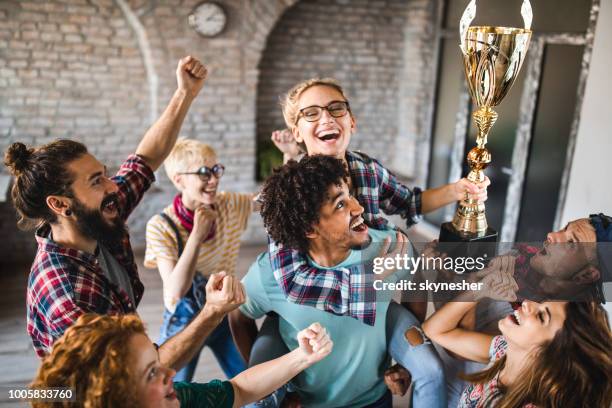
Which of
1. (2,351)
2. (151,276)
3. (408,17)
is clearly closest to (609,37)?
(408,17)

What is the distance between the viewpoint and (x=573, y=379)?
1.20 metres

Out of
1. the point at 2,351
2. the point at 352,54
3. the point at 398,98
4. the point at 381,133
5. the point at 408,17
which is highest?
the point at 408,17

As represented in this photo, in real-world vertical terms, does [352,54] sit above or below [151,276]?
above

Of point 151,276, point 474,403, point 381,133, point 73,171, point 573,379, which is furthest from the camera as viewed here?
point 381,133

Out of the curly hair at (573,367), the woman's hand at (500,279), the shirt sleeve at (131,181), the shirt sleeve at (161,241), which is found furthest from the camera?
the shirt sleeve at (161,241)

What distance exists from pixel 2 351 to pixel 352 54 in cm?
467

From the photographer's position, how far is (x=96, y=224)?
5.80ft

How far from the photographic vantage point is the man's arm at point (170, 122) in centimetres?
213

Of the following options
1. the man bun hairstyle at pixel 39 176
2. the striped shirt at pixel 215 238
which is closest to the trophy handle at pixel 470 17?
the man bun hairstyle at pixel 39 176

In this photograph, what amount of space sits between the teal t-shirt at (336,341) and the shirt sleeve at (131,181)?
748 mm

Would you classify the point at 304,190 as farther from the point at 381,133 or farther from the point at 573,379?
the point at 381,133

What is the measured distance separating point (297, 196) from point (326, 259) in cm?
21

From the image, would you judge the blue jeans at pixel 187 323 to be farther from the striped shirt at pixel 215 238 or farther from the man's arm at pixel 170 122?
the man's arm at pixel 170 122

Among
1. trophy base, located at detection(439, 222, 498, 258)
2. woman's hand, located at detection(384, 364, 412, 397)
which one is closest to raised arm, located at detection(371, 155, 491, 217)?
trophy base, located at detection(439, 222, 498, 258)
